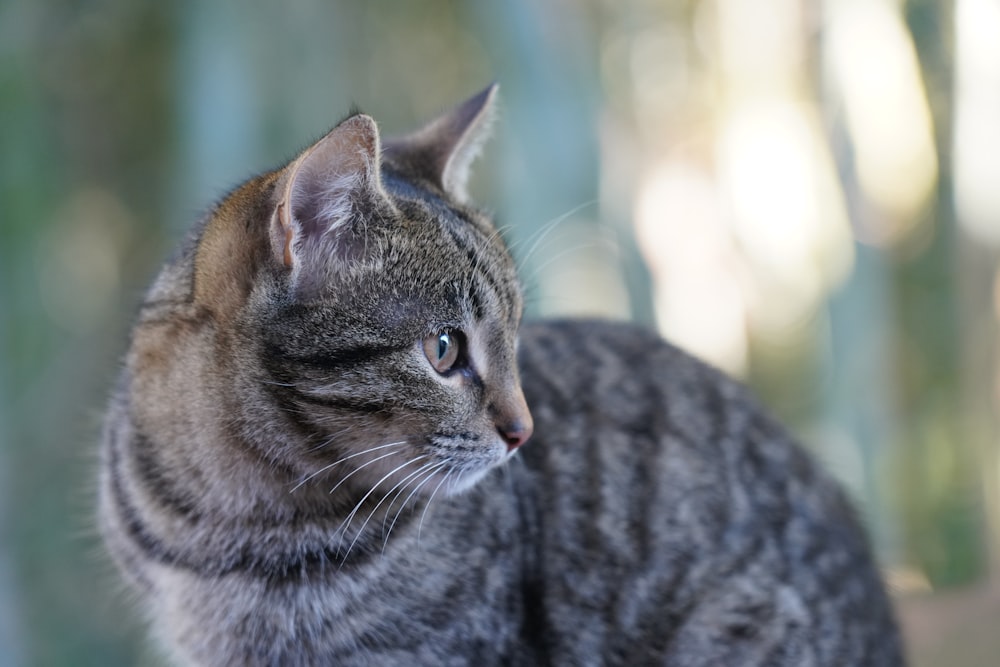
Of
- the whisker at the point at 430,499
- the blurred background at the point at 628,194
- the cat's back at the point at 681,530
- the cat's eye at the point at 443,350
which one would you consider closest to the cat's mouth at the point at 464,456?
the whisker at the point at 430,499

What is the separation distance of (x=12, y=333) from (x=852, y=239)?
4.03 meters

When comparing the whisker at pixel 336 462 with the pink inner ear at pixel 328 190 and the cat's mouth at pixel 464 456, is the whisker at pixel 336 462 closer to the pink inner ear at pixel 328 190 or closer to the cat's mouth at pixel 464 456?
the cat's mouth at pixel 464 456

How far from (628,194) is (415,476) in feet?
14.7

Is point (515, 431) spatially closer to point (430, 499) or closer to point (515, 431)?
point (515, 431)

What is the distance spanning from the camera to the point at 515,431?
4.81 feet

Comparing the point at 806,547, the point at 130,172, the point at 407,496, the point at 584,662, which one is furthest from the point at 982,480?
the point at 130,172

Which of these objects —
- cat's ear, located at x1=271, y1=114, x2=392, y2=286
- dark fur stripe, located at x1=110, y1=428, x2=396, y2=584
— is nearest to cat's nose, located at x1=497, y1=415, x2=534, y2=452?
dark fur stripe, located at x1=110, y1=428, x2=396, y2=584

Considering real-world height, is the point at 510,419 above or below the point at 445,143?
below

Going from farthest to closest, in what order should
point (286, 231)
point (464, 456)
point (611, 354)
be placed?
1. point (611, 354)
2. point (464, 456)
3. point (286, 231)

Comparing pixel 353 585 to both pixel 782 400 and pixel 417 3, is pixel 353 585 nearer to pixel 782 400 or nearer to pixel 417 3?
pixel 417 3

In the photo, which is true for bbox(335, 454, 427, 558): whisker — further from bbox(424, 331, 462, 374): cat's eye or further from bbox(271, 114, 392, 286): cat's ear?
bbox(271, 114, 392, 286): cat's ear

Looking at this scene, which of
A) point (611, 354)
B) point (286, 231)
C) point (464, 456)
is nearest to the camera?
point (286, 231)

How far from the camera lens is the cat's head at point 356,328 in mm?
1362

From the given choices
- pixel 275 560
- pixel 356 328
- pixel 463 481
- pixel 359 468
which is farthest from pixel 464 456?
pixel 275 560
